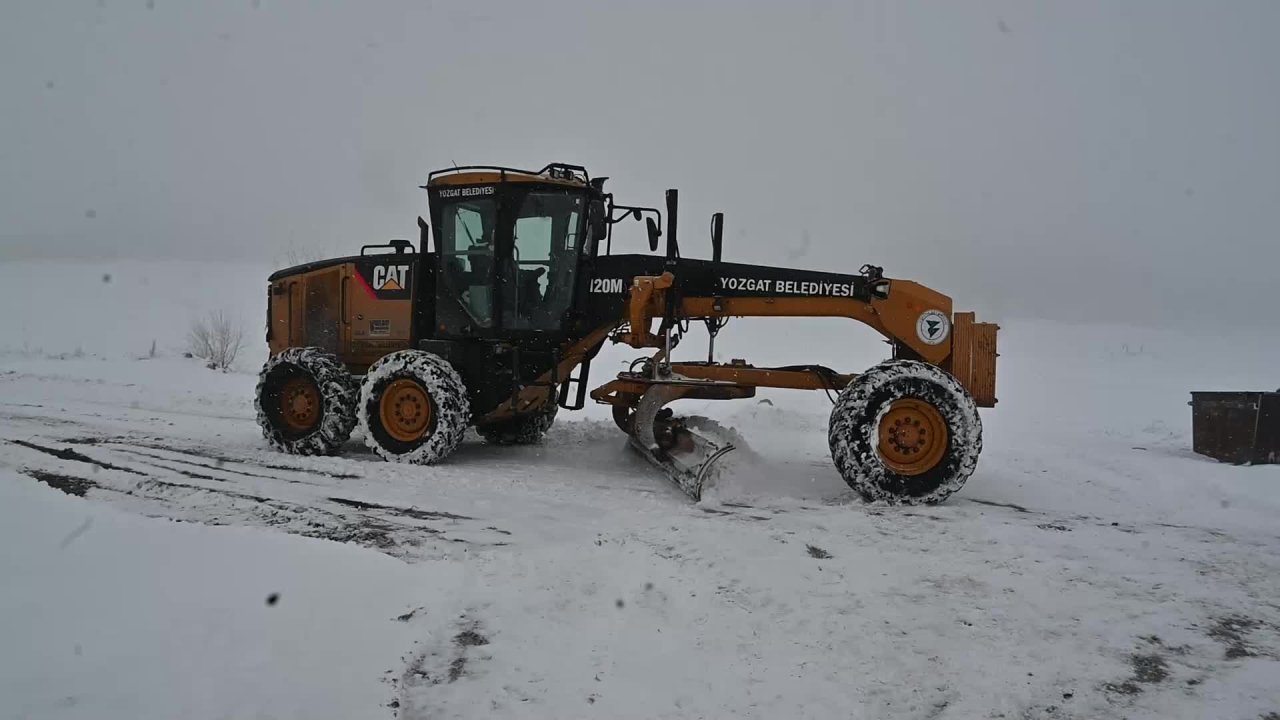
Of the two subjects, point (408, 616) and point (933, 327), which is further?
point (933, 327)

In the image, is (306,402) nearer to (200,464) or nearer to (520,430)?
(200,464)

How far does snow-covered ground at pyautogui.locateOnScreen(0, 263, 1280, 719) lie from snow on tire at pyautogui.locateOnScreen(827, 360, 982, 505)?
0.76ft

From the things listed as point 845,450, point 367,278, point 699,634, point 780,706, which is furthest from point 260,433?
point 780,706

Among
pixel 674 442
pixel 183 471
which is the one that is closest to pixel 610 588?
pixel 674 442

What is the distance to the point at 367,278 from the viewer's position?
889cm

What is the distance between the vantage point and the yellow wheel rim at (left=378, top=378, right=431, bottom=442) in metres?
8.02

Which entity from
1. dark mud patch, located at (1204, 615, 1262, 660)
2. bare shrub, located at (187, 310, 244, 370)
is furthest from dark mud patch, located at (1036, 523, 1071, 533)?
bare shrub, located at (187, 310, 244, 370)

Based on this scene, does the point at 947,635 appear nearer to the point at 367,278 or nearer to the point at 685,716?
the point at 685,716

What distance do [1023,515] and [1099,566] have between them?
1.43 metres

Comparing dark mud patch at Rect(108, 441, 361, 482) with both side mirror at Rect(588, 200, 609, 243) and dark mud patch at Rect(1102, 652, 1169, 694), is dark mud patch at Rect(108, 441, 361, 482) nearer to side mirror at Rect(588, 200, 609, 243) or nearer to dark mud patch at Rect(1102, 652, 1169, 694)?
side mirror at Rect(588, 200, 609, 243)

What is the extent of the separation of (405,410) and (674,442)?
104 inches

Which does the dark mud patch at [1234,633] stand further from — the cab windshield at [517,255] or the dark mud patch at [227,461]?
the dark mud patch at [227,461]

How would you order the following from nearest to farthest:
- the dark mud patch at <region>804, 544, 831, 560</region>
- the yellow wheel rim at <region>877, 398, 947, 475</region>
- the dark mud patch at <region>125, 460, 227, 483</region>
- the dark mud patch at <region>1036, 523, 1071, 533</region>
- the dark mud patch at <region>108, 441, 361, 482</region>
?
the dark mud patch at <region>804, 544, 831, 560</region>
the dark mud patch at <region>1036, 523, 1071, 533</region>
the yellow wheel rim at <region>877, 398, 947, 475</region>
the dark mud patch at <region>125, 460, 227, 483</region>
the dark mud patch at <region>108, 441, 361, 482</region>

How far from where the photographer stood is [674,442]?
26.2ft
